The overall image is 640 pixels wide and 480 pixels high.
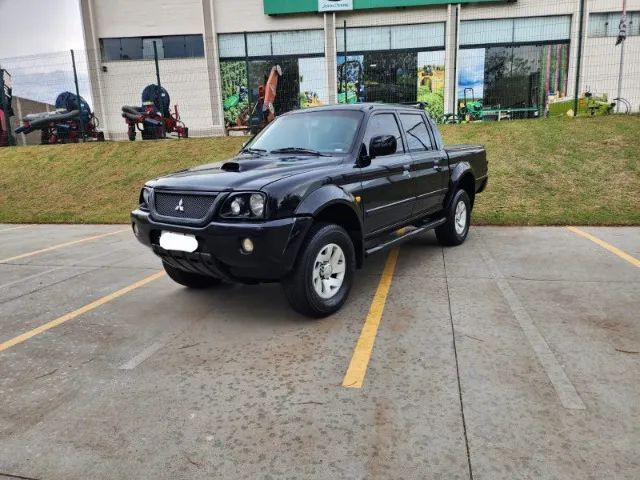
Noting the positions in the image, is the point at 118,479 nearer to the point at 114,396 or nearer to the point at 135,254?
the point at 114,396

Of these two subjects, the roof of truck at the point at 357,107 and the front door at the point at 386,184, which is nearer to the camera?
the front door at the point at 386,184

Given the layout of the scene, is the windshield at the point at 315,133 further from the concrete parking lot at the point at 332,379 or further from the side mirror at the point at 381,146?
the concrete parking lot at the point at 332,379

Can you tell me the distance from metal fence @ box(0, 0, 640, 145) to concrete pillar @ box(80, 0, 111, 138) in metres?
0.08

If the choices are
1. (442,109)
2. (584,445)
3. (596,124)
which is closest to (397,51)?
(442,109)

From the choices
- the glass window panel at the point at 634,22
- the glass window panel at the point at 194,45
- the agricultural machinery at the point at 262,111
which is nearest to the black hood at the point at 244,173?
the agricultural machinery at the point at 262,111

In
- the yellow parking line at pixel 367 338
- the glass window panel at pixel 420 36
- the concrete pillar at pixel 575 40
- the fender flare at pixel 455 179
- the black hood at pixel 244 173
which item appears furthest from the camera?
the glass window panel at pixel 420 36

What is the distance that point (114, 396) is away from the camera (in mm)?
3041

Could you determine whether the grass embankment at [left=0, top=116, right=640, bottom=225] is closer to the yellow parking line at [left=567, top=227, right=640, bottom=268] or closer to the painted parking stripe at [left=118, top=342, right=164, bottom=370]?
the yellow parking line at [left=567, top=227, right=640, bottom=268]

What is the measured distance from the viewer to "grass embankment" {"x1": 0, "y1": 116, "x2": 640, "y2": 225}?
8.81 metres

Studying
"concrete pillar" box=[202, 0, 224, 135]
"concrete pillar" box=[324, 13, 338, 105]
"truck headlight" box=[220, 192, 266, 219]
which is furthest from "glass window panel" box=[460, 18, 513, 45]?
"truck headlight" box=[220, 192, 266, 219]

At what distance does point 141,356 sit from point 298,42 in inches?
914

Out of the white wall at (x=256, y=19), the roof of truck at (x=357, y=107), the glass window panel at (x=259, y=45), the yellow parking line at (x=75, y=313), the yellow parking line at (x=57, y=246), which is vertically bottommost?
the yellow parking line at (x=57, y=246)

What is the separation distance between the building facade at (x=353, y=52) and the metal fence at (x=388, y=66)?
0.05 m

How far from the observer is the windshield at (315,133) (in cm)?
475
